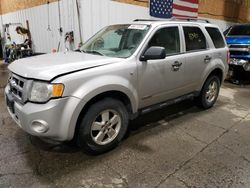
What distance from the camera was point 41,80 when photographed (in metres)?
2.74

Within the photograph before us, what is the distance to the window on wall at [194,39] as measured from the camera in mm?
4305

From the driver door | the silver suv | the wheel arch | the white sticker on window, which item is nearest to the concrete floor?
the silver suv

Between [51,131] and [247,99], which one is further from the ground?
[51,131]

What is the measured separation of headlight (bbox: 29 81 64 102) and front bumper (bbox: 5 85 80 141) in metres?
0.06

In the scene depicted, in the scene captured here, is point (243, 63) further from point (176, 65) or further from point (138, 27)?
point (138, 27)

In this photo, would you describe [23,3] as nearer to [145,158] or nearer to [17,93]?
[17,93]

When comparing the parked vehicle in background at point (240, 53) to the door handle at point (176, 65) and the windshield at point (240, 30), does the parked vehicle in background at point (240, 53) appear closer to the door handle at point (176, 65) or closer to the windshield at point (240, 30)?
the windshield at point (240, 30)

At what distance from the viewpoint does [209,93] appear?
5160 mm

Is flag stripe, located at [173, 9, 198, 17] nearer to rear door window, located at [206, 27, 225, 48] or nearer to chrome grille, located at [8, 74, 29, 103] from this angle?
rear door window, located at [206, 27, 225, 48]

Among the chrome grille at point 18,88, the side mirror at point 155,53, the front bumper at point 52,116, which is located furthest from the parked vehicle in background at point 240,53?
the chrome grille at point 18,88

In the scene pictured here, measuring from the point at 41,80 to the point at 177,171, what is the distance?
1.92 meters

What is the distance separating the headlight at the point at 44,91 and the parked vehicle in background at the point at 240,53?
271 inches

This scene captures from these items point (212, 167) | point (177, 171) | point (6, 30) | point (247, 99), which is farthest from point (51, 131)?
point (6, 30)

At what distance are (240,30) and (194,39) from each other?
18.8 ft
